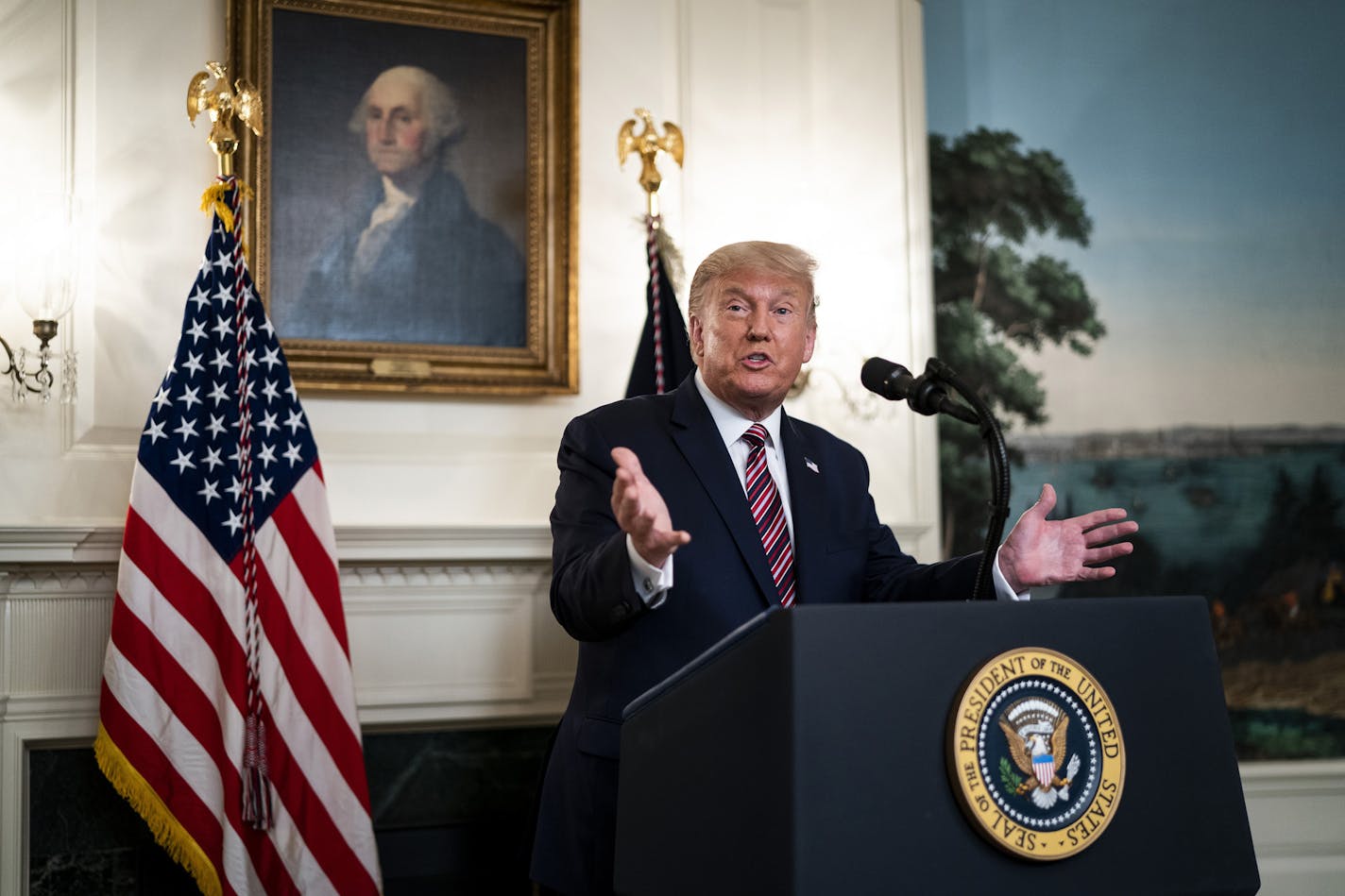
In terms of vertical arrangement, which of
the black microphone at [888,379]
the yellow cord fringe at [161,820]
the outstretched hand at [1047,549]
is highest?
the black microphone at [888,379]

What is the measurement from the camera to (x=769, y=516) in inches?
94.1

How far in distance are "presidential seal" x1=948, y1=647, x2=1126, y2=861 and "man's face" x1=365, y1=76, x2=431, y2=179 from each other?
3.10 m

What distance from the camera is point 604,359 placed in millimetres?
4207

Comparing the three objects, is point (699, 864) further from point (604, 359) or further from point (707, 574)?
point (604, 359)

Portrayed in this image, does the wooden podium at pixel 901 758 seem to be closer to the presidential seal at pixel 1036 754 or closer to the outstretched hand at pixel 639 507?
the presidential seal at pixel 1036 754

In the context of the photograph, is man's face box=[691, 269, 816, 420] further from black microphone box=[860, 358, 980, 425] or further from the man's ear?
black microphone box=[860, 358, 980, 425]

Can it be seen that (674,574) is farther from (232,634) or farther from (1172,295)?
(1172,295)

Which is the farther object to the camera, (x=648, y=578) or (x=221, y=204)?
(x=221, y=204)

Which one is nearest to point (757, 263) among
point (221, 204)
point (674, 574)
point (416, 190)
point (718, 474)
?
point (718, 474)

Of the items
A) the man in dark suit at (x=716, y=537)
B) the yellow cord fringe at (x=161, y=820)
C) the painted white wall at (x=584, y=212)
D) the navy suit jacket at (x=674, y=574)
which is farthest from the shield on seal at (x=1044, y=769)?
the painted white wall at (x=584, y=212)

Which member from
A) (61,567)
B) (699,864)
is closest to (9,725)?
(61,567)

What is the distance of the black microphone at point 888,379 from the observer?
6.57 ft

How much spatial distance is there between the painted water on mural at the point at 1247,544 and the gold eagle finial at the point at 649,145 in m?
1.72

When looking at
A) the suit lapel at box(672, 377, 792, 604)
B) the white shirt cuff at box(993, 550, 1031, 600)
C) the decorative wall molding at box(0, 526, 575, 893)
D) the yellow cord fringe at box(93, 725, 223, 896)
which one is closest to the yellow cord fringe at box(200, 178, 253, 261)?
the decorative wall molding at box(0, 526, 575, 893)
